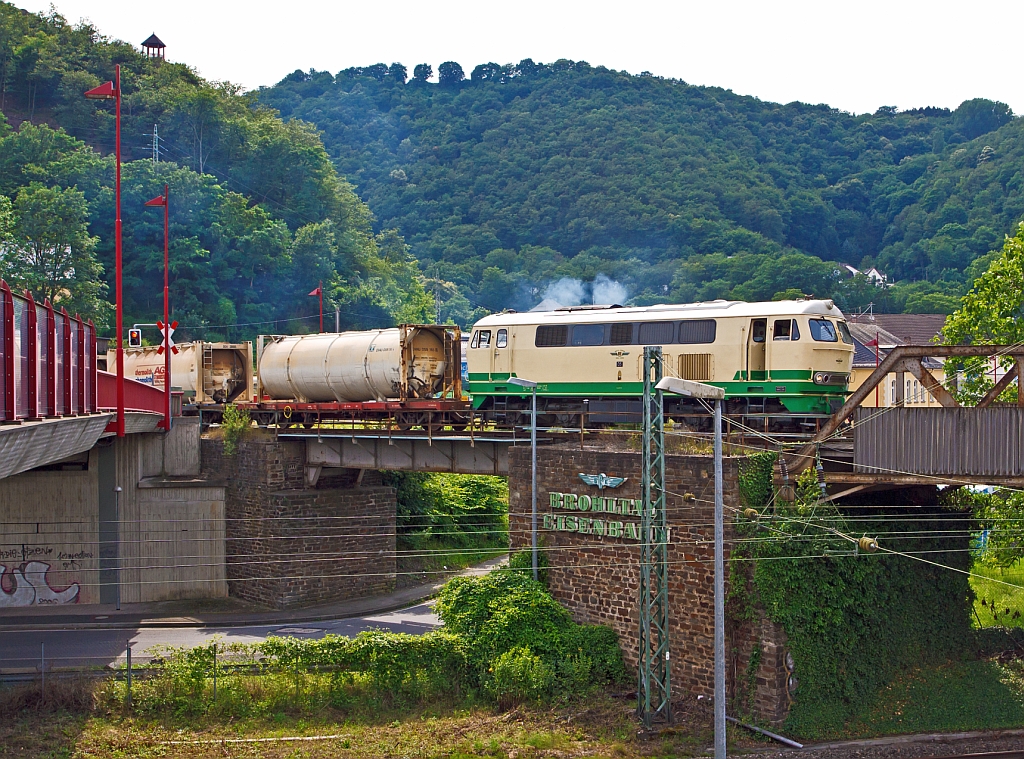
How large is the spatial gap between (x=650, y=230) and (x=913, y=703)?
88756mm

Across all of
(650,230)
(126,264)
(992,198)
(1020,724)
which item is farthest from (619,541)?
(992,198)

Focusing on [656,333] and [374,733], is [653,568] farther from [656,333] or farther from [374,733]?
[656,333]

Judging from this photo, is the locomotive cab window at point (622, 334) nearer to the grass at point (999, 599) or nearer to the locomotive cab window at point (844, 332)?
the locomotive cab window at point (844, 332)

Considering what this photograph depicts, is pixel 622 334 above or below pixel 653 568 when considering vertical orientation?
above

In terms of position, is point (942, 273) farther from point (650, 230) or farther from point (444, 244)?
point (444, 244)

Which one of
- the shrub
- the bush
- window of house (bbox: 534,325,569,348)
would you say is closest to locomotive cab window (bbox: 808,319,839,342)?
window of house (bbox: 534,325,569,348)

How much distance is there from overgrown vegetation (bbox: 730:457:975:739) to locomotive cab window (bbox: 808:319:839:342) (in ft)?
17.2

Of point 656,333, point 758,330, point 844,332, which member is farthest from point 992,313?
point 656,333

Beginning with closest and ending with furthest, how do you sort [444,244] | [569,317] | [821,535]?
[821,535] < [569,317] < [444,244]

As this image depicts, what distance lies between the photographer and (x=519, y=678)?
73.2 feet

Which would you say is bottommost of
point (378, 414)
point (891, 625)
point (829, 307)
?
point (891, 625)

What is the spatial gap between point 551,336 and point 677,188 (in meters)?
83.7

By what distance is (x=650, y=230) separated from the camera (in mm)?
107000

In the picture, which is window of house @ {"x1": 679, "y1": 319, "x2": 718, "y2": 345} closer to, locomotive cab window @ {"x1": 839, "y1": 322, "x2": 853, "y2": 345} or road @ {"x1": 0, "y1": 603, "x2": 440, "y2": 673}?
locomotive cab window @ {"x1": 839, "y1": 322, "x2": 853, "y2": 345}
